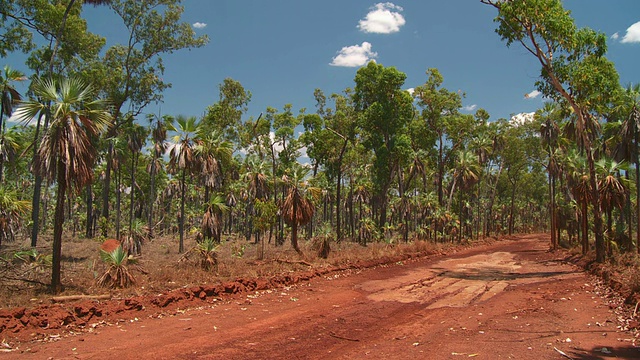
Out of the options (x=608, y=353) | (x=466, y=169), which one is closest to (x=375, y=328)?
(x=608, y=353)

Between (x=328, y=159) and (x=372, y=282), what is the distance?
73.7ft

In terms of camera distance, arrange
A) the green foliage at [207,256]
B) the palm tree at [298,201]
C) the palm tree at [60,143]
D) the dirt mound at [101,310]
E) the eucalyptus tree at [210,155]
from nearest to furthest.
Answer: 1. the dirt mound at [101,310]
2. the palm tree at [60,143]
3. the green foliage at [207,256]
4. the palm tree at [298,201]
5. the eucalyptus tree at [210,155]

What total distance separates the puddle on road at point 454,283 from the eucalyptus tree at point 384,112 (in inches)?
485

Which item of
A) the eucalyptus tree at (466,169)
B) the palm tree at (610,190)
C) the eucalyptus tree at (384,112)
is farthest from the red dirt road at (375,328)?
the eucalyptus tree at (466,169)

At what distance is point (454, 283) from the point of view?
50.2 feet

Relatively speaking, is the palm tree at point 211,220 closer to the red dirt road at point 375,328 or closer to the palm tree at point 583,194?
the red dirt road at point 375,328

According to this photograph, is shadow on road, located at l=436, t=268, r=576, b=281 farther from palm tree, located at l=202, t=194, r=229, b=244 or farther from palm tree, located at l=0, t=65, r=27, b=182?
palm tree, located at l=0, t=65, r=27, b=182

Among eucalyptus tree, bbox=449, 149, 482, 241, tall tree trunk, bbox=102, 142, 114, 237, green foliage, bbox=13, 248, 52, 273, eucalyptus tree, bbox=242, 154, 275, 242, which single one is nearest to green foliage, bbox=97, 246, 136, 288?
green foliage, bbox=13, 248, 52, 273

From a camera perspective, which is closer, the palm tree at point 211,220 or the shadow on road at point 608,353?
the shadow on road at point 608,353

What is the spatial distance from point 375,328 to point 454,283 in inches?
287

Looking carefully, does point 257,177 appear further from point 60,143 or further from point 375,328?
point 375,328

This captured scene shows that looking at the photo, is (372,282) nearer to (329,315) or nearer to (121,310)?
(329,315)

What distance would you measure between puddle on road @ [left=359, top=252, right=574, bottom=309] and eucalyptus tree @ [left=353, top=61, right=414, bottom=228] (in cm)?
1231

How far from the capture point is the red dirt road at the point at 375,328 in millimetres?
7238
